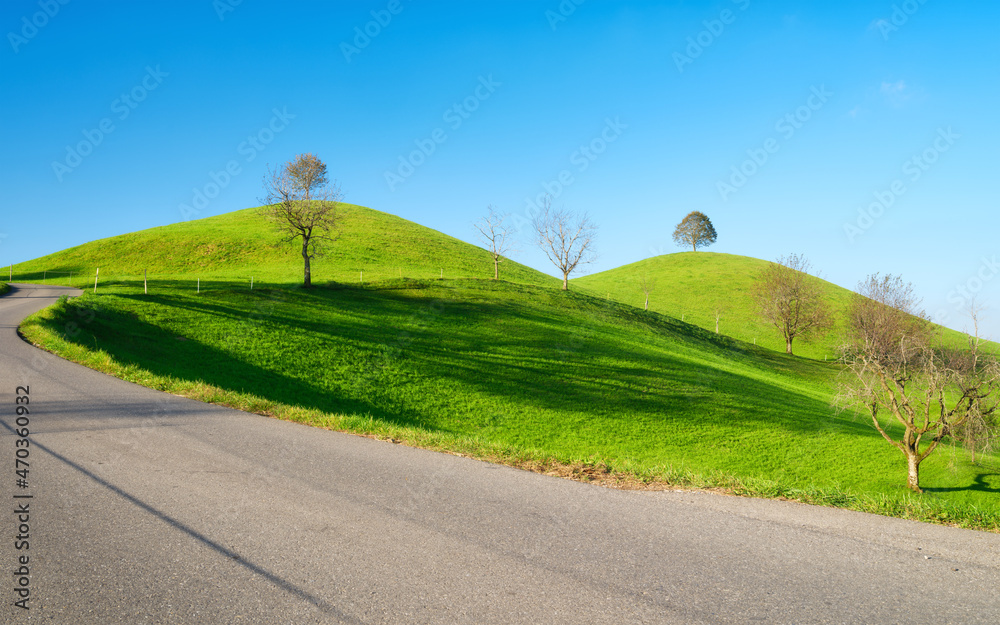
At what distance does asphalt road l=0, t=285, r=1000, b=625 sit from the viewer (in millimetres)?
4500

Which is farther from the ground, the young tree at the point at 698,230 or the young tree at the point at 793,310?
the young tree at the point at 698,230

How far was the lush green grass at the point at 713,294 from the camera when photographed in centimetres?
7738

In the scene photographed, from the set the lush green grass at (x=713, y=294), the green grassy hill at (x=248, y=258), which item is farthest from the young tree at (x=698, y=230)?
the green grassy hill at (x=248, y=258)

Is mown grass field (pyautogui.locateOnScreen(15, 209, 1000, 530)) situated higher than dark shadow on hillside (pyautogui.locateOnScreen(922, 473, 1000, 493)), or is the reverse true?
mown grass field (pyautogui.locateOnScreen(15, 209, 1000, 530))

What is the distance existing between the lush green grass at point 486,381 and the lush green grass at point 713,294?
27.6 m

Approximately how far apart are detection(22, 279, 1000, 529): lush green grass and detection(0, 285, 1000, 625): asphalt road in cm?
279

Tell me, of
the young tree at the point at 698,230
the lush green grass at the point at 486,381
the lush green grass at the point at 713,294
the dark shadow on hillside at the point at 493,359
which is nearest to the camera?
the lush green grass at the point at 486,381

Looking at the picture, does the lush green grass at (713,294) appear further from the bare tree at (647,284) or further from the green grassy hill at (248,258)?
the green grassy hill at (248,258)

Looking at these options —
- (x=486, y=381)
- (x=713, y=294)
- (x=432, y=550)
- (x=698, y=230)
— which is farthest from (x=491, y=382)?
(x=698, y=230)

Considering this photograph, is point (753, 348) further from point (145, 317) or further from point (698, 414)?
point (145, 317)

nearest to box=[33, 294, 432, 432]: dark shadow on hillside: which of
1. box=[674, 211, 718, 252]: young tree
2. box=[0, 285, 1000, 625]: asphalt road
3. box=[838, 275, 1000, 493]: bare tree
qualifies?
box=[0, 285, 1000, 625]: asphalt road

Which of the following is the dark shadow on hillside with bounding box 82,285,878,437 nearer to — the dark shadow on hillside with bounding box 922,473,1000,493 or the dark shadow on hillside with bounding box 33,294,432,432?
the dark shadow on hillside with bounding box 33,294,432,432

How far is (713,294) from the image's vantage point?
317ft

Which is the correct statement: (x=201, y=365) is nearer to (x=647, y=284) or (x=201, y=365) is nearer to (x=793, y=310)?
(x=793, y=310)
